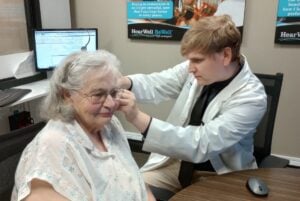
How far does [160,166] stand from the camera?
67.2 inches

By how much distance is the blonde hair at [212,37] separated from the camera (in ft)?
4.59

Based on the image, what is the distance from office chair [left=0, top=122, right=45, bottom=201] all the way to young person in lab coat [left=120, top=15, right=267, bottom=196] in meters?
0.38

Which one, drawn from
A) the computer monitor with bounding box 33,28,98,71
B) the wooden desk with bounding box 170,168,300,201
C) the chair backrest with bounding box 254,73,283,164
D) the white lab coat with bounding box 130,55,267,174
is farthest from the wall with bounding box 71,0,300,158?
the wooden desk with bounding box 170,168,300,201

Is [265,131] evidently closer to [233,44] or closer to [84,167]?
[233,44]

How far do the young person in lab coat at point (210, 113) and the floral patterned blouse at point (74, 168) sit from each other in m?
0.23

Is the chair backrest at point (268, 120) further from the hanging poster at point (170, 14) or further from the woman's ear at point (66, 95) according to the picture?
the hanging poster at point (170, 14)

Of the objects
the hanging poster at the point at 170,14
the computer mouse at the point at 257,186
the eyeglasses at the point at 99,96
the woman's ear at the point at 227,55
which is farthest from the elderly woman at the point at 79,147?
the hanging poster at the point at 170,14

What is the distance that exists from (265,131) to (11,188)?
1211 mm

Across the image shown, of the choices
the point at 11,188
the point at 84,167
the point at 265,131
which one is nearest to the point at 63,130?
the point at 84,167

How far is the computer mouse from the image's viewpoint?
1.13 metres

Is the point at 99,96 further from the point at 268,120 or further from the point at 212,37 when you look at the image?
the point at 268,120

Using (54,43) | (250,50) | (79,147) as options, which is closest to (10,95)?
(54,43)

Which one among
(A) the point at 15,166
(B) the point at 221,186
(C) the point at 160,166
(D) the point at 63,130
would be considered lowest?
(C) the point at 160,166

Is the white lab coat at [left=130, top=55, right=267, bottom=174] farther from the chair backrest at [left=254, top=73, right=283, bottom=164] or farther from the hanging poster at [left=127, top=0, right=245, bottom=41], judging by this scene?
the hanging poster at [left=127, top=0, right=245, bottom=41]
